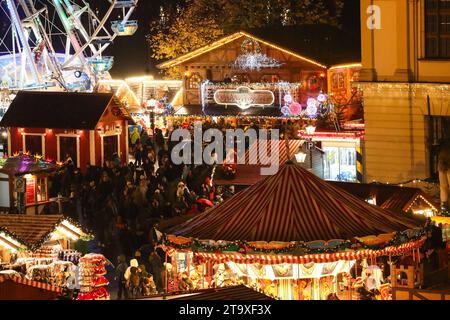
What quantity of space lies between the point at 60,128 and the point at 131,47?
35911mm

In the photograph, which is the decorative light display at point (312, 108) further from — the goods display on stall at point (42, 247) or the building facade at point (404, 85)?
the goods display on stall at point (42, 247)

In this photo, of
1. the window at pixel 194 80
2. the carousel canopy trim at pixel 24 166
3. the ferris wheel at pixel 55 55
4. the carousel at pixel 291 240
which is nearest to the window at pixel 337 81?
the window at pixel 194 80

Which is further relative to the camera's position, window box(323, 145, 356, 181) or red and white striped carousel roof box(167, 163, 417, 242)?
window box(323, 145, 356, 181)

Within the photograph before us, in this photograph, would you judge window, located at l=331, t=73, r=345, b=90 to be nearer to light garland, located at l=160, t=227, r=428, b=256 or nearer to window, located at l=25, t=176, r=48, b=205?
window, located at l=25, t=176, r=48, b=205

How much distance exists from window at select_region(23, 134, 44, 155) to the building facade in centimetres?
1261

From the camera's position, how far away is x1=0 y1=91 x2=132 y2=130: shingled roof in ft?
130

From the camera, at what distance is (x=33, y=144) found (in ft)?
131

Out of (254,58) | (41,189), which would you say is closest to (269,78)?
(254,58)

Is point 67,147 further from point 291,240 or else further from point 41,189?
point 291,240

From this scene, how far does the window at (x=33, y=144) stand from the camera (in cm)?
3981

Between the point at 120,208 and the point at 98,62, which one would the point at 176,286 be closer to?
the point at 120,208

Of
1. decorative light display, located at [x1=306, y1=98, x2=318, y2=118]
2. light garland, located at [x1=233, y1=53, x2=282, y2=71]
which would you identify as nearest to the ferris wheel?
light garland, located at [x1=233, y1=53, x2=282, y2=71]

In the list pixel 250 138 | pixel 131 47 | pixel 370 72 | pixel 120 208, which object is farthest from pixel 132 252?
pixel 131 47

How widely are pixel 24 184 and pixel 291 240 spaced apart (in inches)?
423
